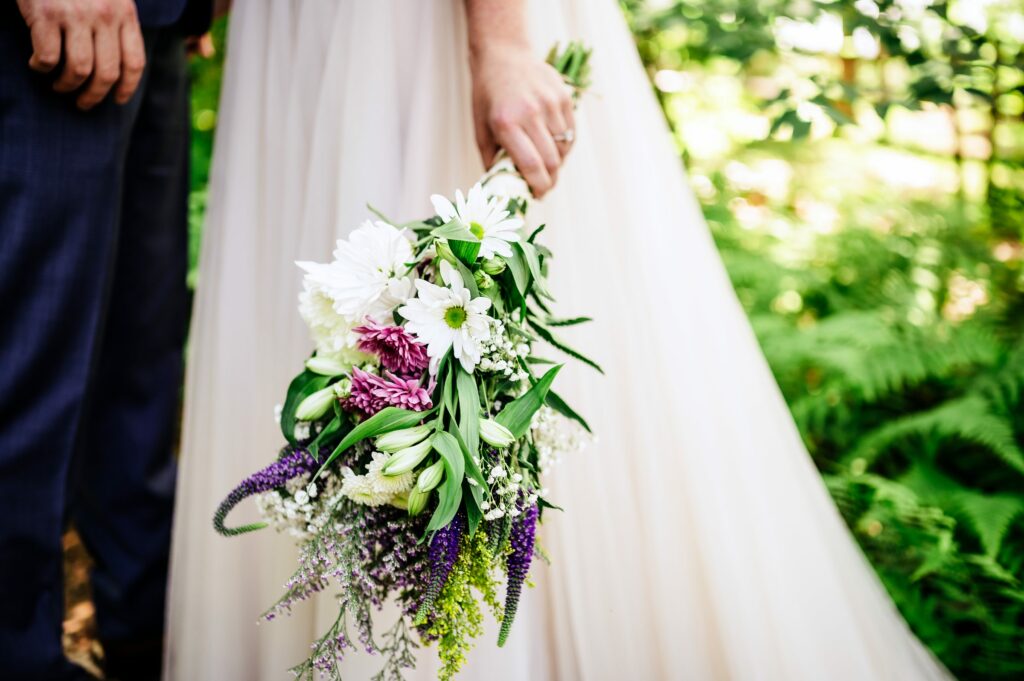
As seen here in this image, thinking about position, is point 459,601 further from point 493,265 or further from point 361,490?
point 493,265

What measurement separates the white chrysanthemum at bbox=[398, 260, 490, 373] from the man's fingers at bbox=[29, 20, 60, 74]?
2.57 ft

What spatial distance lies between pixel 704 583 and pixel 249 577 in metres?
0.86

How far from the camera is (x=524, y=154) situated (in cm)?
115

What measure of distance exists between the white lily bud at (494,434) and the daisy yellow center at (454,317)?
117 mm

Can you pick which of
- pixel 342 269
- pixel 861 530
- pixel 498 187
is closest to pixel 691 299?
pixel 498 187

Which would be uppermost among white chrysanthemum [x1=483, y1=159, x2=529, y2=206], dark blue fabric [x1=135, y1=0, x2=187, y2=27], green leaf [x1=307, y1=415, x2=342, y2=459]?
dark blue fabric [x1=135, y1=0, x2=187, y2=27]

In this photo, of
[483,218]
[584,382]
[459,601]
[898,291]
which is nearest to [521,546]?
[459,601]

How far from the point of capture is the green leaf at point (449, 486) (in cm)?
75

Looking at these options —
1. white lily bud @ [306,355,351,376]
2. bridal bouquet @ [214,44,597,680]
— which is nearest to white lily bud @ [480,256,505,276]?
bridal bouquet @ [214,44,597,680]

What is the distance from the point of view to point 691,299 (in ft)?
4.63

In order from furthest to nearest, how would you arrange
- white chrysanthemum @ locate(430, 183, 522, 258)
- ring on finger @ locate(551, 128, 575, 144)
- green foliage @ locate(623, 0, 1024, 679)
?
green foliage @ locate(623, 0, 1024, 679) → ring on finger @ locate(551, 128, 575, 144) → white chrysanthemum @ locate(430, 183, 522, 258)

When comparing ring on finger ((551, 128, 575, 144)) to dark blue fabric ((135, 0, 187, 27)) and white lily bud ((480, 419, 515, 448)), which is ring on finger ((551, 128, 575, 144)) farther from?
dark blue fabric ((135, 0, 187, 27))

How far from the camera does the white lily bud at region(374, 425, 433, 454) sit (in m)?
0.78

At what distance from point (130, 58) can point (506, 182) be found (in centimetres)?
68
